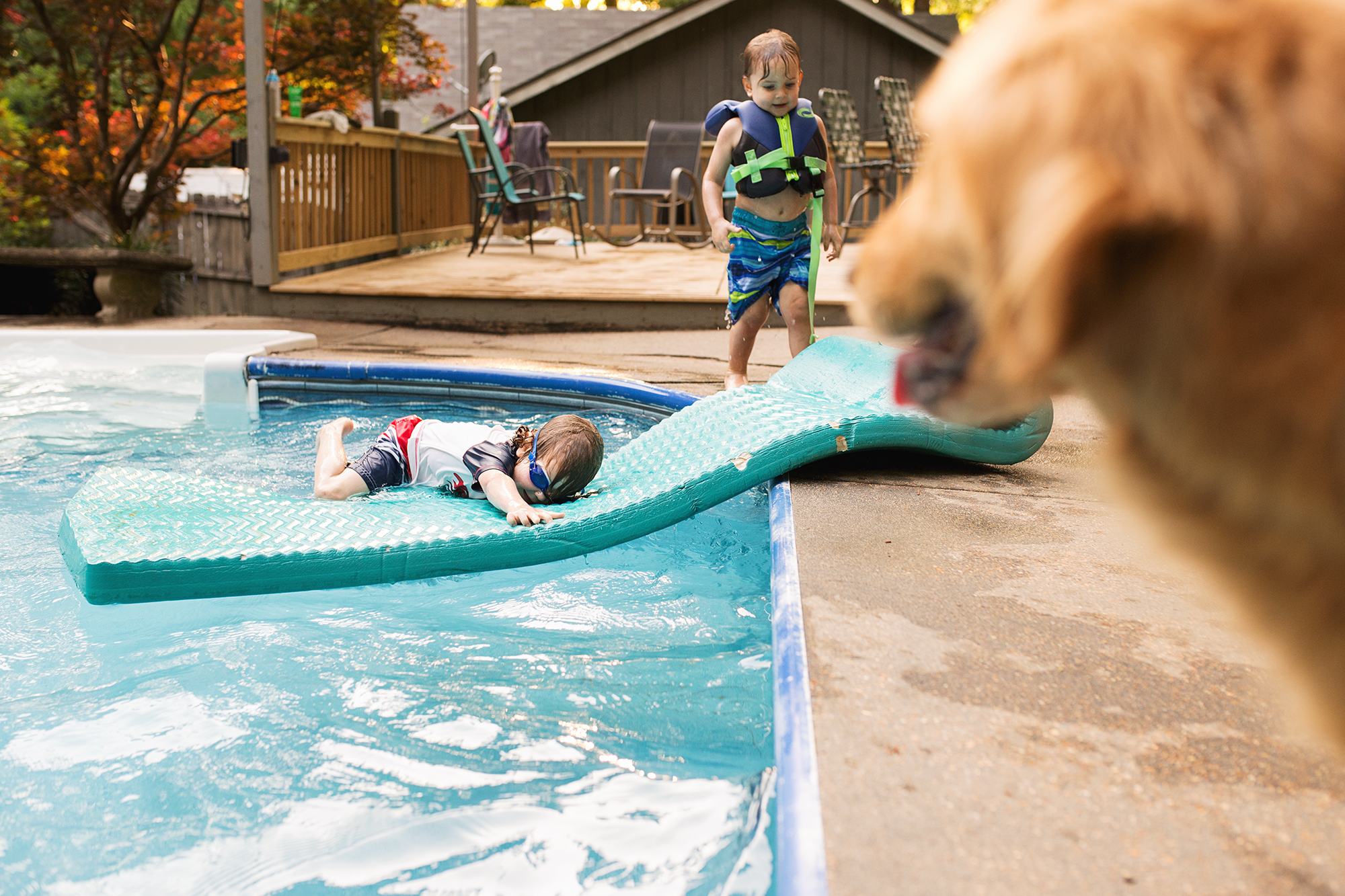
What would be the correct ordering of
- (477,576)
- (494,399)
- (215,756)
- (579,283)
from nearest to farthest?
(215,756), (477,576), (494,399), (579,283)

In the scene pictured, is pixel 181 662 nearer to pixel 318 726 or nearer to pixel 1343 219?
pixel 318 726

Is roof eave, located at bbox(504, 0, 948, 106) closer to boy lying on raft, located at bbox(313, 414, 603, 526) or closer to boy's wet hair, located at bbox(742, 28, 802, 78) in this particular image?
boy's wet hair, located at bbox(742, 28, 802, 78)

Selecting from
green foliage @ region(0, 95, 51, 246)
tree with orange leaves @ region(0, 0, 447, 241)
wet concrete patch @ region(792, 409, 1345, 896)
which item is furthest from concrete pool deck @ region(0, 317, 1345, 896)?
green foliage @ region(0, 95, 51, 246)

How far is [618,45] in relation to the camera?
1516 cm

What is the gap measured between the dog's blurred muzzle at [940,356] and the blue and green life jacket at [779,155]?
411 centimetres

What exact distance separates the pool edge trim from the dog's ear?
0.78 metres

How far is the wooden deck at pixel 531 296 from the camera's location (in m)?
7.77

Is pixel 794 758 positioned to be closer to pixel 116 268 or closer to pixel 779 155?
pixel 779 155

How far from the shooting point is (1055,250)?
739mm

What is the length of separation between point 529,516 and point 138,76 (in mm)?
8280

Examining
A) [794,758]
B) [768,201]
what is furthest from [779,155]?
[794,758]

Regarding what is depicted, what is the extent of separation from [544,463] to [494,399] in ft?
7.76

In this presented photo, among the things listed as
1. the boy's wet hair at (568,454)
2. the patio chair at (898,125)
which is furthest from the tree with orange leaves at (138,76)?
the boy's wet hair at (568,454)

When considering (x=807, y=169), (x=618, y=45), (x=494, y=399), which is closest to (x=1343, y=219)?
(x=807, y=169)
